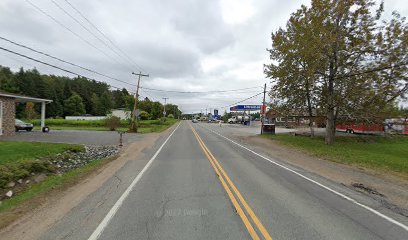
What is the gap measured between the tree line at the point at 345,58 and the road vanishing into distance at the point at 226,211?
592 inches

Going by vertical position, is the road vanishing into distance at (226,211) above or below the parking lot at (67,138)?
above

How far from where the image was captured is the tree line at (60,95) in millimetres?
80275

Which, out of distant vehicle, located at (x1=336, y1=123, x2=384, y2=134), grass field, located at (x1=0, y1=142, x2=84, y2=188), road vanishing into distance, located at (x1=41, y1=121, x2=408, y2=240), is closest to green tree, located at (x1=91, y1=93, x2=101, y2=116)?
distant vehicle, located at (x1=336, y1=123, x2=384, y2=134)

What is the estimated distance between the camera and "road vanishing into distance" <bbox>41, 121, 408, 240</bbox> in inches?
187

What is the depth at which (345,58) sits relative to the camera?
22.4 meters

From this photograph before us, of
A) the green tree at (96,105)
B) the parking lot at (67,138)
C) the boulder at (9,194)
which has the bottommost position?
the boulder at (9,194)

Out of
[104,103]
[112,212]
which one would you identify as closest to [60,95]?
[104,103]

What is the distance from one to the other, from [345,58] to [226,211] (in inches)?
829

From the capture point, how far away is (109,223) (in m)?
5.12

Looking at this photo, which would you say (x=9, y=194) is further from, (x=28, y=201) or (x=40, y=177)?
(x=40, y=177)

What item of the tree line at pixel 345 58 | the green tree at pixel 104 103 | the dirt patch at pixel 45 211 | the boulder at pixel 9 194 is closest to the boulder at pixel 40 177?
the boulder at pixel 9 194

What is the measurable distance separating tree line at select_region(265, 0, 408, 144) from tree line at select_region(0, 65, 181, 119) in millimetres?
51479

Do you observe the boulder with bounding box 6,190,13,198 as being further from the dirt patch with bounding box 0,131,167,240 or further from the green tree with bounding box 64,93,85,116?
the green tree with bounding box 64,93,85,116

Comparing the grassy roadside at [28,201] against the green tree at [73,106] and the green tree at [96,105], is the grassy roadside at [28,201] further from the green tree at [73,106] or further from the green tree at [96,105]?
the green tree at [96,105]
